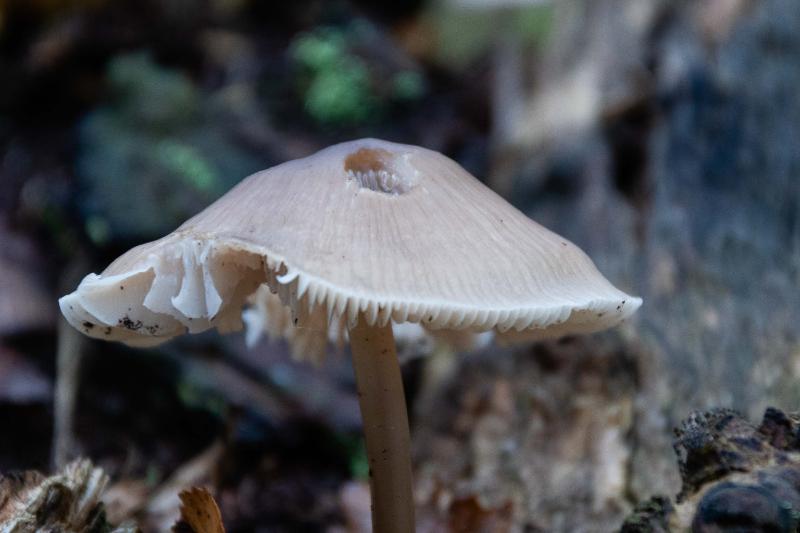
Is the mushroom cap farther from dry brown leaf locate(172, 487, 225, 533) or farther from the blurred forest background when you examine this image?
the blurred forest background

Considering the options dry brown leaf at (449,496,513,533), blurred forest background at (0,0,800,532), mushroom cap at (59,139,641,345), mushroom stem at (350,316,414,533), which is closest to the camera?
mushroom cap at (59,139,641,345)

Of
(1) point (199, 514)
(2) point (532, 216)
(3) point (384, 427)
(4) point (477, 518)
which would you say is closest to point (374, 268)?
(3) point (384, 427)

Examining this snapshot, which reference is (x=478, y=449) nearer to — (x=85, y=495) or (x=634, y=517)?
(x=634, y=517)

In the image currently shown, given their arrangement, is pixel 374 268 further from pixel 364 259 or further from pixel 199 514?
pixel 199 514

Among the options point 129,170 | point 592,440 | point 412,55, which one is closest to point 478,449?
point 592,440

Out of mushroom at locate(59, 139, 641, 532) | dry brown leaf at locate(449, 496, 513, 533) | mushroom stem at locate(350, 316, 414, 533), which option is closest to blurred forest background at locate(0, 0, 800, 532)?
dry brown leaf at locate(449, 496, 513, 533)

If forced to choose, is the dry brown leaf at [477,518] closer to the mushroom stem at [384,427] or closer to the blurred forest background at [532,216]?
the blurred forest background at [532,216]
